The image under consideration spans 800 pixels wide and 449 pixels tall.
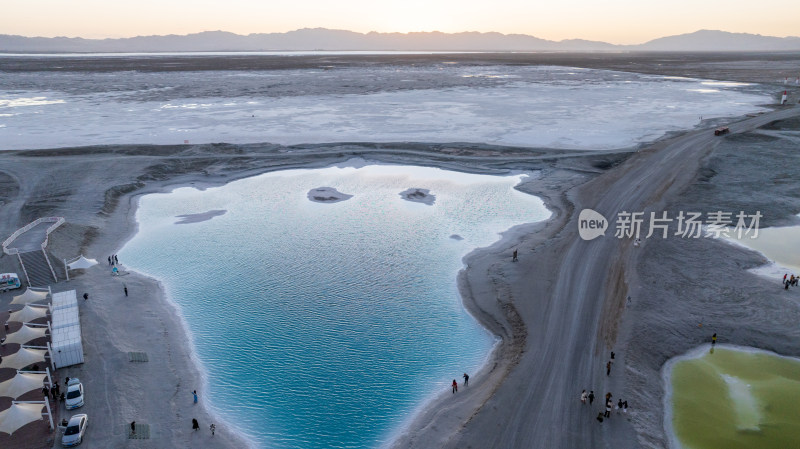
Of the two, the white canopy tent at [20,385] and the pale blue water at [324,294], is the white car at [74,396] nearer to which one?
the white canopy tent at [20,385]

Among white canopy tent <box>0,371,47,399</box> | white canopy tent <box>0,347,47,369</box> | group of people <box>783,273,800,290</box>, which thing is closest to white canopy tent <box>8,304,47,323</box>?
white canopy tent <box>0,347,47,369</box>

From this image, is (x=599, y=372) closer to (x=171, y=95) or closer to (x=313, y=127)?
(x=313, y=127)

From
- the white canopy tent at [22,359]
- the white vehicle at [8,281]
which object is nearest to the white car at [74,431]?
the white canopy tent at [22,359]

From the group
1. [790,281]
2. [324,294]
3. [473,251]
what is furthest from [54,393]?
[790,281]

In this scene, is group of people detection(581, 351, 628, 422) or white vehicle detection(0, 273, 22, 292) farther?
white vehicle detection(0, 273, 22, 292)

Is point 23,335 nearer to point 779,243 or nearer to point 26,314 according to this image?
point 26,314

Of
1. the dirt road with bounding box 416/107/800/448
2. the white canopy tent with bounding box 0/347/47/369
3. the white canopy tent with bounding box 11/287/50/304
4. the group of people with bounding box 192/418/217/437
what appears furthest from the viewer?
the white canopy tent with bounding box 11/287/50/304

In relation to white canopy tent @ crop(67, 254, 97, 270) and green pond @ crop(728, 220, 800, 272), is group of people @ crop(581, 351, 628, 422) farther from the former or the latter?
white canopy tent @ crop(67, 254, 97, 270)
